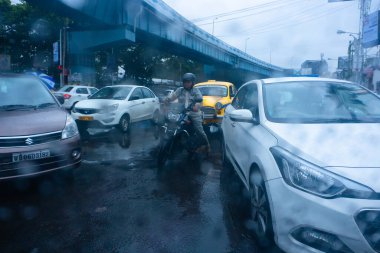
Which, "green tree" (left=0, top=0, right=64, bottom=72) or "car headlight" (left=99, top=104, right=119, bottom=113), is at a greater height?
"green tree" (left=0, top=0, right=64, bottom=72)

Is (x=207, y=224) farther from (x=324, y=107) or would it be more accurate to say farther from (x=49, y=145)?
(x=49, y=145)

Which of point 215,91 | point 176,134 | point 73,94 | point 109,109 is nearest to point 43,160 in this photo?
point 176,134

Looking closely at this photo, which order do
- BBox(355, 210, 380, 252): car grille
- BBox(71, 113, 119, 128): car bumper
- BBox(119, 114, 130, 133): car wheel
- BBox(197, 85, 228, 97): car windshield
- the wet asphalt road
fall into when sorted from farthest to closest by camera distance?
1. BBox(197, 85, 228, 97): car windshield
2. BBox(119, 114, 130, 133): car wheel
3. BBox(71, 113, 119, 128): car bumper
4. the wet asphalt road
5. BBox(355, 210, 380, 252): car grille

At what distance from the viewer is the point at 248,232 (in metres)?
3.09

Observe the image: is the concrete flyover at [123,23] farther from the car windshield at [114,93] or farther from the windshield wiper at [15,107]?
the windshield wiper at [15,107]

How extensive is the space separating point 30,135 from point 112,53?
20.9 m

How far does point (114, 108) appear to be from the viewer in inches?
340

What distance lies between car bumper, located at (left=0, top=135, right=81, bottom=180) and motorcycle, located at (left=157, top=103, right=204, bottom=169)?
1.46m

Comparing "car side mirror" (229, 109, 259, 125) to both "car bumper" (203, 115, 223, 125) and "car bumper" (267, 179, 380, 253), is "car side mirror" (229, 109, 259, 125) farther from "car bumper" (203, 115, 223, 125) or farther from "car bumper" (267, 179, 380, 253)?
"car bumper" (203, 115, 223, 125)

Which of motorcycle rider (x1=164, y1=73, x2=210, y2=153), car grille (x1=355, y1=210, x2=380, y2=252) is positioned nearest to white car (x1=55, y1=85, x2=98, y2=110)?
motorcycle rider (x1=164, y1=73, x2=210, y2=153)

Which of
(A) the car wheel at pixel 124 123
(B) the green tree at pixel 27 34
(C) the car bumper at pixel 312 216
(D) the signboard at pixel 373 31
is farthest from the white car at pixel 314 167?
(B) the green tree at pixel 27 34

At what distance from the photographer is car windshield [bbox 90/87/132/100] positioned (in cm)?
935

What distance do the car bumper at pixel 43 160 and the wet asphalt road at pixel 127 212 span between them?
0.14 m

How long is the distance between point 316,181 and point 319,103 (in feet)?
4.53
